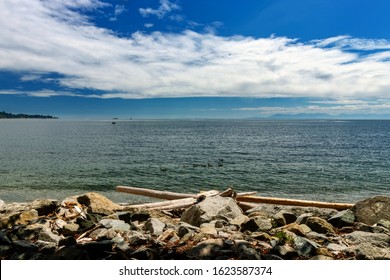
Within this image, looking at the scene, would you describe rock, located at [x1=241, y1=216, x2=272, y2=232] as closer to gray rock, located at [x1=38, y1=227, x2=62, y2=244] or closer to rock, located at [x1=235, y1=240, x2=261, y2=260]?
rock, located at [x1=235, y1=240, x2=261, y2=260]

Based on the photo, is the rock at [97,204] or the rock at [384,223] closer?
the rock at [384,223]

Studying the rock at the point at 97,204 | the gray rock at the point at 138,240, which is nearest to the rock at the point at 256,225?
the gray rock at the point at 138,240

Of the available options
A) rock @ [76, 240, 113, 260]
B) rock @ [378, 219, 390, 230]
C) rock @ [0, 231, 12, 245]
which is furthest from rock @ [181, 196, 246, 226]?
rock @ [0, 231, 12, 245]

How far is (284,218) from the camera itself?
40.1ft

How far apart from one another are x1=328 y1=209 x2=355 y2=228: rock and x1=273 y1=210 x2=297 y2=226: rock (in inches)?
50.4

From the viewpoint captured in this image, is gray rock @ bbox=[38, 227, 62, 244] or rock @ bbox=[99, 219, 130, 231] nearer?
gray rock @ bbox=[38, 227, 62, 244]

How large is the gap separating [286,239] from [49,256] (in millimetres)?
5792

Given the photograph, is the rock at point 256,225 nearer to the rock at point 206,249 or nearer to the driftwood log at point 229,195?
the rock at point 206,249

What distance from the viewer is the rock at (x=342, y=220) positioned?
1163 cm

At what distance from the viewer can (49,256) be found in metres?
7.29

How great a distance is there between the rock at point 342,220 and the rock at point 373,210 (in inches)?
15.9

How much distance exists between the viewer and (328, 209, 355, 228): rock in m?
11.6
